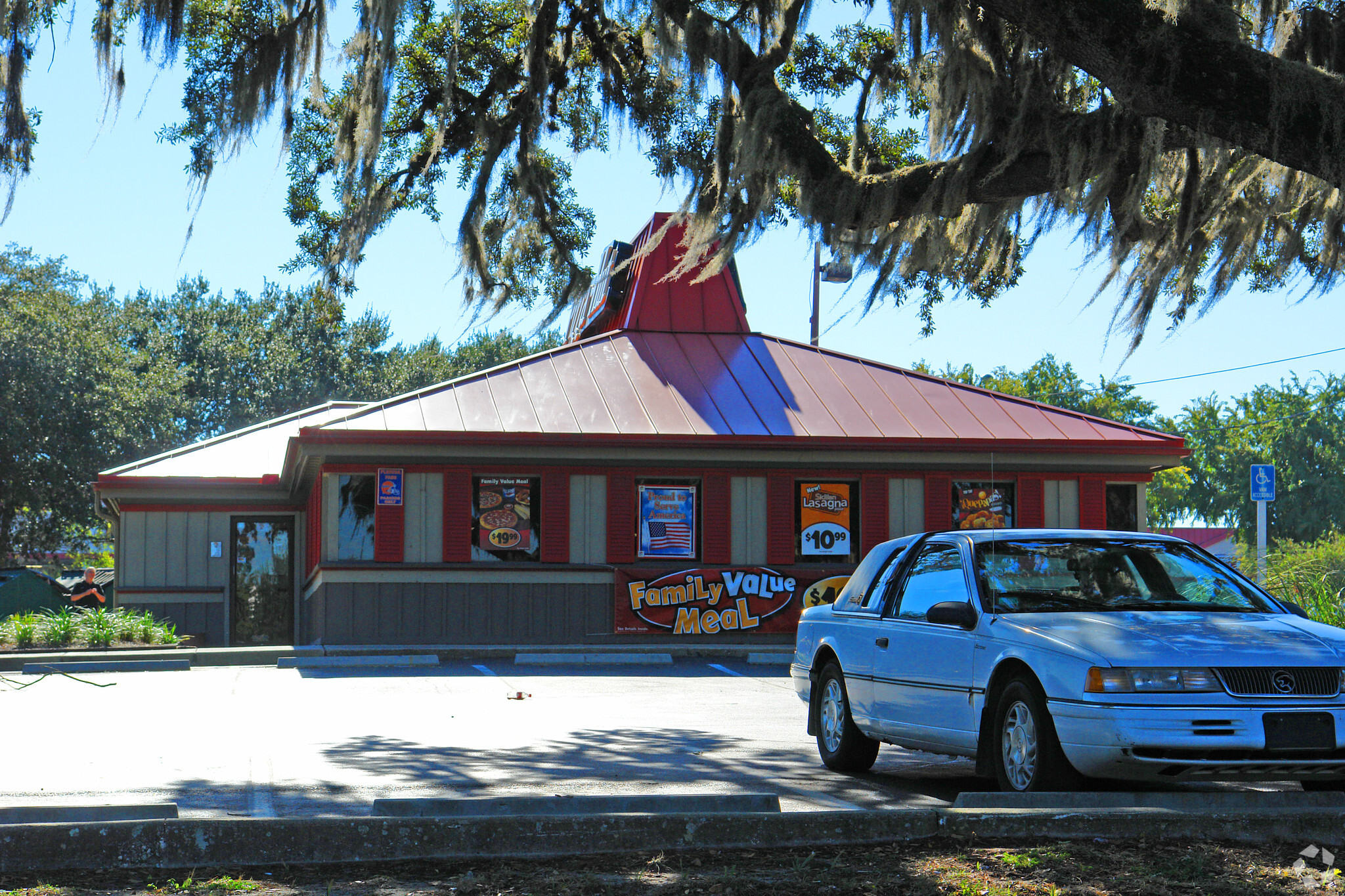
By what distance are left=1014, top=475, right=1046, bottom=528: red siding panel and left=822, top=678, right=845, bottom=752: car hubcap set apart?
12.3 meters

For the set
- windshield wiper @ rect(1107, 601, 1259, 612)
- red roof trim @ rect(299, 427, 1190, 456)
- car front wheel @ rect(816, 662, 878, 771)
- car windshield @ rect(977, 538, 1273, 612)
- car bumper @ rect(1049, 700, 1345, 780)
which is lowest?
car front wheel @ rect(816, 662, 878, 771)

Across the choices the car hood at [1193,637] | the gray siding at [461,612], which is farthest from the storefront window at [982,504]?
the car hood at [1193,637]

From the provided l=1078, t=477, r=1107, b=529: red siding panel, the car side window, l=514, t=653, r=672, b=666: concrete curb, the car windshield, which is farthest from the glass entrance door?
the car windshield

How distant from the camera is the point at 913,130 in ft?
50.0

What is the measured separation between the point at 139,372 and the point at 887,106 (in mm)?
46276

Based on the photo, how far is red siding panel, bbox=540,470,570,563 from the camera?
19438 millimetres

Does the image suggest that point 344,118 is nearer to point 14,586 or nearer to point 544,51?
point 544,51

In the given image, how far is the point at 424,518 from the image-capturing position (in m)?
19.1

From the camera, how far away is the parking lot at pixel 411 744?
7.47m

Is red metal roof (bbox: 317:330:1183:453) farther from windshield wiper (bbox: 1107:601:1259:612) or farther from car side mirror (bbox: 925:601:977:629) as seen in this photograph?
windshield wiper (bbox: 1107:601:1259:612)

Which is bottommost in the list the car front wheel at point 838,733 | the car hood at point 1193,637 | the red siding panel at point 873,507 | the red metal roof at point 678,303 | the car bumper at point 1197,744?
the car front wheel at point 838,733

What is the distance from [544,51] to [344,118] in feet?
6.51

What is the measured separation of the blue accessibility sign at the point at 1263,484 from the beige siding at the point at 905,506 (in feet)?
16.8

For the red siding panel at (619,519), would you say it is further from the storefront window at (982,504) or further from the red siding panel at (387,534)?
the storefront window at (982,504)
